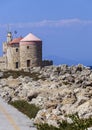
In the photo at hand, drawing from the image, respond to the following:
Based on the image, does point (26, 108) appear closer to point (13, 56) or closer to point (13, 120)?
point (13, 120)

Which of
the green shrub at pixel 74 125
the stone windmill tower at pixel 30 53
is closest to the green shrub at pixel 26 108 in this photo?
the green shrub at pixel 74 125

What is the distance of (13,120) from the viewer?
2244 cm

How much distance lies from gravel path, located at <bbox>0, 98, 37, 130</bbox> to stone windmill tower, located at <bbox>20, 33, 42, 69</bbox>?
4779cm

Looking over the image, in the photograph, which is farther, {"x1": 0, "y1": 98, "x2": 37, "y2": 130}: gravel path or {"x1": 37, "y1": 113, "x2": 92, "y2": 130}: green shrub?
{"x1": 0, "y1": 98, "x2": 37, "y2": 130}: gravel path

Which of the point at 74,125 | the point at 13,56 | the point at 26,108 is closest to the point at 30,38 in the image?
the point at 13,56

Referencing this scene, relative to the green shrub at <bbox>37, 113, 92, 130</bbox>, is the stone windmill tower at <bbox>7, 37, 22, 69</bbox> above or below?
below

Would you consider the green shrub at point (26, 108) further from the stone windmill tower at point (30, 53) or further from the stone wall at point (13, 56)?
the stone wall at point (13, 56)

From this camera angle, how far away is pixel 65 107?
22344mm

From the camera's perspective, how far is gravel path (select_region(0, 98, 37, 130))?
798 inches

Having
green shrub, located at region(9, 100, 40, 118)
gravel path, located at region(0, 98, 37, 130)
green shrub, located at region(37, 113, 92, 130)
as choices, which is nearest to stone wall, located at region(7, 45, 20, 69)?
green shrub, located at region(9, 100, 40, 118)

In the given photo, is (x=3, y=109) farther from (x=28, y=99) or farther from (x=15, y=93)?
(x=15, y=93)

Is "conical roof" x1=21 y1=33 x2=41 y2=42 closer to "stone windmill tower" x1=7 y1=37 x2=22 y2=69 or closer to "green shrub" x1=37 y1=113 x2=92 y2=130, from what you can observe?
"stone windmill tower" x1=7 y1=37 x2=22 y2=69

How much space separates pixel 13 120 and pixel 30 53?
53.6m

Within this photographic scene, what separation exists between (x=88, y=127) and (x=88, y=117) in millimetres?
1698
